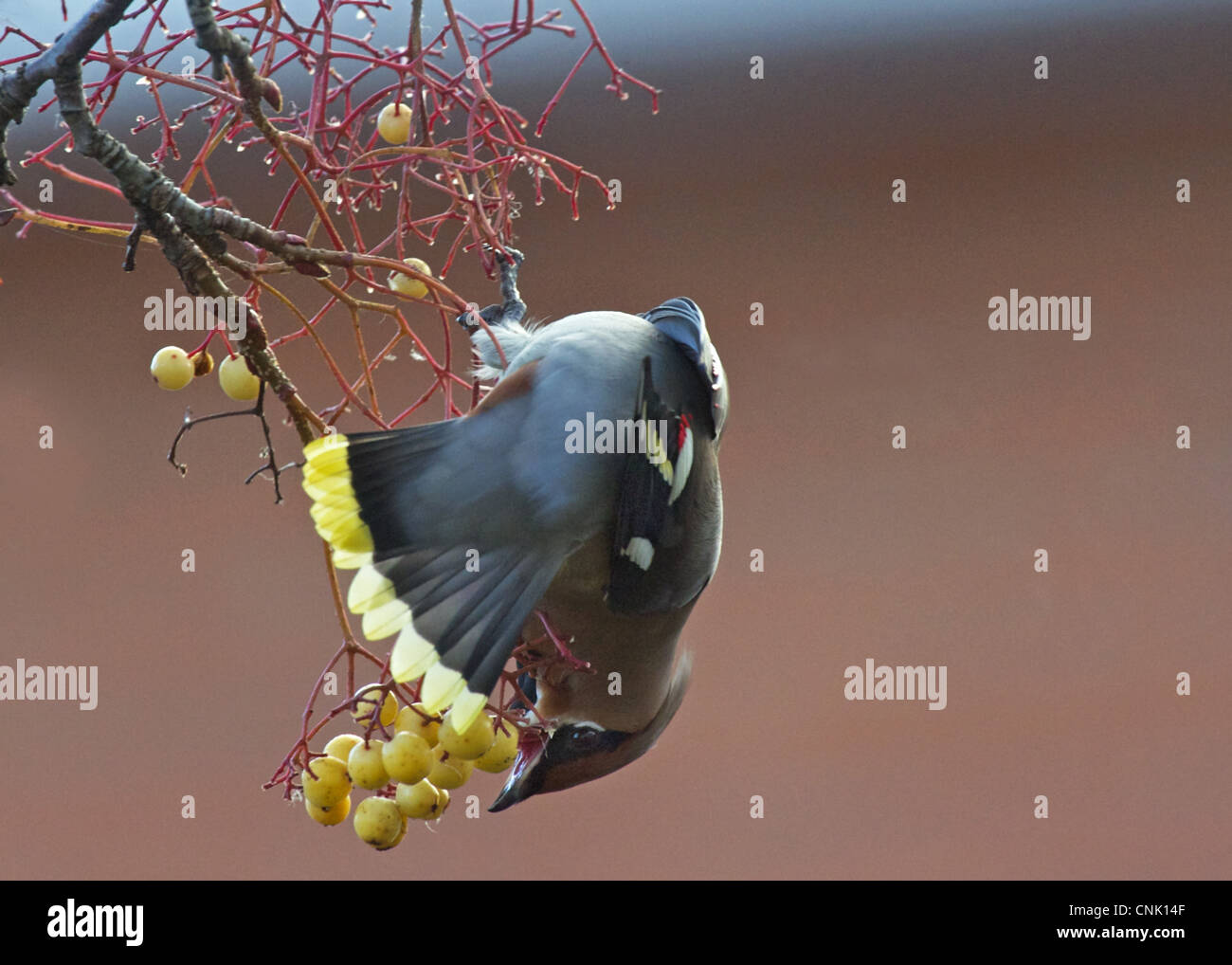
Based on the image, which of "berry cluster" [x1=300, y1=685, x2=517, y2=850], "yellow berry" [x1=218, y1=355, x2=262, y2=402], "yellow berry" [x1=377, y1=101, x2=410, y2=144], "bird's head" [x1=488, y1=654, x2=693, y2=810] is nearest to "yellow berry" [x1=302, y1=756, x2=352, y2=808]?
"berry cluster" [x1=300, y1=685, x2=517, y2=850]

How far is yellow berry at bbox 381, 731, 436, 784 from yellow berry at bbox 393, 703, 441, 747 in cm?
1

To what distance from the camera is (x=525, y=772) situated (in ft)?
3.11

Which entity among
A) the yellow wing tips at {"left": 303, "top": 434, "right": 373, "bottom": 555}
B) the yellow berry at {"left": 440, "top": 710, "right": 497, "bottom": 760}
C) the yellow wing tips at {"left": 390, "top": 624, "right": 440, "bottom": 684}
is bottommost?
the yellow berry at {"left": 440, "top": 710, "right": 497, "bottom": 760}

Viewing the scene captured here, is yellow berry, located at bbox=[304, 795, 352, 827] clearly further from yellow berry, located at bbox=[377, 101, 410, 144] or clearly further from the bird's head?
yellow berry, located at bbox=[377, 101, 410, 144]

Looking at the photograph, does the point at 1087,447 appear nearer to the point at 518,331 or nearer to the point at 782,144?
the point at 782,144

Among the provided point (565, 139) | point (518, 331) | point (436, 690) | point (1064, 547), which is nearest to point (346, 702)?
point (436, 690)

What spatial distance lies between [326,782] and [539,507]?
0.81 ft

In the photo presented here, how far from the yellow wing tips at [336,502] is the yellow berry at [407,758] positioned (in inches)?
4.9

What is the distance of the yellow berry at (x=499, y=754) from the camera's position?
820 millimetres

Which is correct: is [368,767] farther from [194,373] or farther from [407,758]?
[194,373]

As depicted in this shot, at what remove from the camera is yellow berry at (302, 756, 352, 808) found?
0.84 meters

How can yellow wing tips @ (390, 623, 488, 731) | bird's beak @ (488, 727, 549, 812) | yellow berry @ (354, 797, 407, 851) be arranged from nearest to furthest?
yellow wing tips @ (390, 623, 488, 731) < yellow berry @ (354, 797, 407, 851) < bird's beak @ (488, 727, 549, 812)

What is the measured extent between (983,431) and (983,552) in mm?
264

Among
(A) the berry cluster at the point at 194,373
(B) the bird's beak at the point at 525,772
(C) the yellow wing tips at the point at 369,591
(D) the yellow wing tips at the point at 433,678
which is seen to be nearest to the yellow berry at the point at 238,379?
(A) the berry cluster at the point at 194,373
